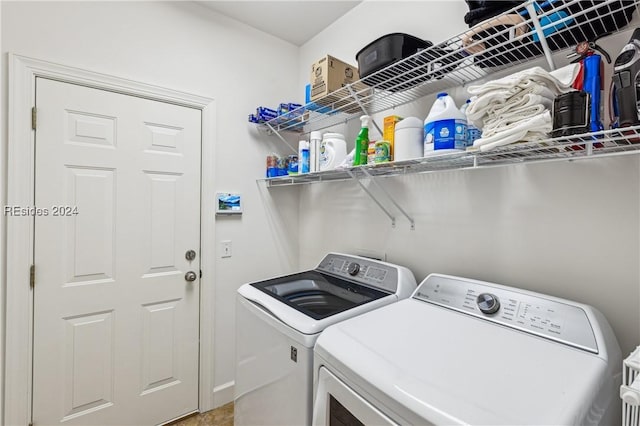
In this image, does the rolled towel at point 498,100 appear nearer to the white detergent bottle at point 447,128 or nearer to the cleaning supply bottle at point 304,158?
the white detergent bottle at point 447,128

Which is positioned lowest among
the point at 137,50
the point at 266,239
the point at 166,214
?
the point at 266,239

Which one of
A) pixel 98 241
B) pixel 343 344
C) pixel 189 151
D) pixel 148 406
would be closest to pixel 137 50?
pixel 189 151

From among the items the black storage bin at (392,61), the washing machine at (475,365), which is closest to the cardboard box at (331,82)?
the black storage bin at (392,61)

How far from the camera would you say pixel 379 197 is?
1904 mm

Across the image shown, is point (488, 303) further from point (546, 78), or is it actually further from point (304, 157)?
point (304, 157)

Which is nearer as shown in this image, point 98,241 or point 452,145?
point 452,145

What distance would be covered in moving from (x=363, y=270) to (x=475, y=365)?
0.91 meters

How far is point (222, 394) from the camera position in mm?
2176

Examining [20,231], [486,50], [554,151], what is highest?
[486,50]

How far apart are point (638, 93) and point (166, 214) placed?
7.21 ft

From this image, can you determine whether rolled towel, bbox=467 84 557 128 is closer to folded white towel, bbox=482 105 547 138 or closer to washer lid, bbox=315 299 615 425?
folded white towel, bbox=482 105 547 138

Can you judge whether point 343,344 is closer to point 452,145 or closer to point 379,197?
point 452,145

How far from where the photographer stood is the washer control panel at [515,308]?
3.13ft

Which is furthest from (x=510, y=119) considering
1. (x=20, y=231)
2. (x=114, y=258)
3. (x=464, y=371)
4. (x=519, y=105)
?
(x=20, y=231)
